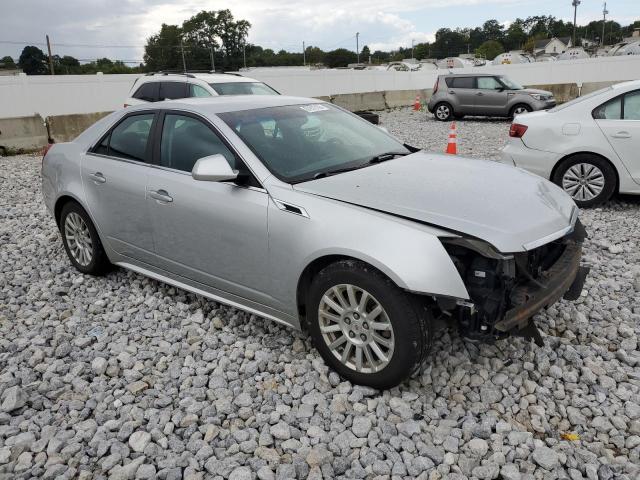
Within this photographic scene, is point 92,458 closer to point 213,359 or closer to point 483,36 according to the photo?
point 213,359

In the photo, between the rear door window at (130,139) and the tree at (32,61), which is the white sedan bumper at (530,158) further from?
the tree at (32,61)

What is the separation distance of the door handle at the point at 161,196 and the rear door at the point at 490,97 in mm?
15219

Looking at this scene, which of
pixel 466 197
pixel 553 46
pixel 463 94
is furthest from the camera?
pixel 553 46

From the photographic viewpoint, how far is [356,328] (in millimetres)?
3053

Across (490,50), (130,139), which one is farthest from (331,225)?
(490,50)

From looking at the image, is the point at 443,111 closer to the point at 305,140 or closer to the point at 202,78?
the point at 202,78

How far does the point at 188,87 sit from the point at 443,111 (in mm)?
10075

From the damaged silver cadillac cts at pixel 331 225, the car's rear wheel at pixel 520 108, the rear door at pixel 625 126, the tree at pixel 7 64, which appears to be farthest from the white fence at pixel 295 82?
the tree at pixel 7 64

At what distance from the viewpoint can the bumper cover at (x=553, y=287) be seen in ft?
9.29

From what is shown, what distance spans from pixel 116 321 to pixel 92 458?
5.25ft

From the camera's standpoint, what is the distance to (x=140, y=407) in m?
3.13

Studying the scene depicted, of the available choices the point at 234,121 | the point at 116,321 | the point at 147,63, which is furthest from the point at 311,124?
the point at 147,63


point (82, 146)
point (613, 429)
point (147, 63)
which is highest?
point (147, 63)

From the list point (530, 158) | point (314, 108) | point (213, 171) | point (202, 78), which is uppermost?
point (202, 78)
